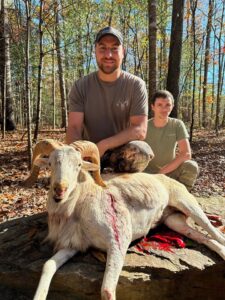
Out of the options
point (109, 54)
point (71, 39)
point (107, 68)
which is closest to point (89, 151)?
point (107, 68)

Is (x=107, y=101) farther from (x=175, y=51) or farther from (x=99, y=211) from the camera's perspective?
(x=175, y=51)

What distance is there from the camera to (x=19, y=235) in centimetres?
425

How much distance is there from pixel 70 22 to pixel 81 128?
644 inches

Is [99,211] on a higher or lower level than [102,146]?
lower

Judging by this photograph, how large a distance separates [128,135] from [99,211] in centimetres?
135

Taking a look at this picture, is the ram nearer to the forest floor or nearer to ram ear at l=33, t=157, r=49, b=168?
ram ear at l=33, t=157, r=49, b=168

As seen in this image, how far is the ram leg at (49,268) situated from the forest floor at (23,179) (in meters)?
2.55

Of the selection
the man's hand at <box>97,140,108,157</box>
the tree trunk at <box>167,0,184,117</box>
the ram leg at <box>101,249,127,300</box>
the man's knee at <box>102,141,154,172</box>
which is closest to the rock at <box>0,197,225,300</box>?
the ram leg at <box>101,249,127,300</box>

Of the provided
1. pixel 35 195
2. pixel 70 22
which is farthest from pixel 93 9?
pixel 35 195

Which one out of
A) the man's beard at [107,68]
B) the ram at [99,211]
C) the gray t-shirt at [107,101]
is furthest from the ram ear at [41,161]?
the man's beard at [107,68]

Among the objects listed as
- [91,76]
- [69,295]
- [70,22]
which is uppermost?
[70,22]

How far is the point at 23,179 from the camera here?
25.9ft

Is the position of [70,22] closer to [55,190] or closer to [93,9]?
[93,9]

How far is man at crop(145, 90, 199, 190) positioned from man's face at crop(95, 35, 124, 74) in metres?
1.12
